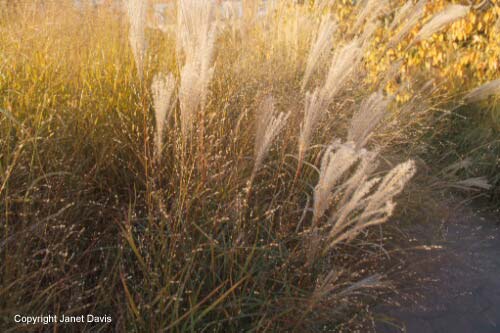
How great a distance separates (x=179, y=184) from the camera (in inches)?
80.7

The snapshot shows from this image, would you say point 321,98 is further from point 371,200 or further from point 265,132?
point 371,200

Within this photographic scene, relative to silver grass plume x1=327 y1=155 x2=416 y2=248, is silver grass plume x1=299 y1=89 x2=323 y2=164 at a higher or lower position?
higher

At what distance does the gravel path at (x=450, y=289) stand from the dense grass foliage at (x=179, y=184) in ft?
0.56

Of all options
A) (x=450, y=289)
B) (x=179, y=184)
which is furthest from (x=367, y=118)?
(x=450, y=289)

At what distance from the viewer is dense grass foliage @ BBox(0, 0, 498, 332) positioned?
1.50 meters

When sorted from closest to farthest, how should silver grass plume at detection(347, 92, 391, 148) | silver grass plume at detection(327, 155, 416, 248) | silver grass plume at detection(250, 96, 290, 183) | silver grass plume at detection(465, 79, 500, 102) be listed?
silver grass plume at detection(327, 155, 416, 248), silver grass plume at detection(250, 96, 290, 183), silver grass plume at detection(347, 92, 391, 148), silver grass plume at detection(465, 79, 500, 102)

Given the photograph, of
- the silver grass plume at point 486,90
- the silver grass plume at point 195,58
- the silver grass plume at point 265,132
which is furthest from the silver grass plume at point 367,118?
the silver grass plume at point 486,90

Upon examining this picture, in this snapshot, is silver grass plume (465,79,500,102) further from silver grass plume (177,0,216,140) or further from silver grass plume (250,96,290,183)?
silver grass plume (177,0,216,140)

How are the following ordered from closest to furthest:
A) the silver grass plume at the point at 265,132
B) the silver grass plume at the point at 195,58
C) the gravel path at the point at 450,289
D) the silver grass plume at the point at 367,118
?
1. the silver grass plume at the point at 195,58
2. the silver grass plume at the point at 265,132
3. the silver grass plume at the point at 367,118
4. the gravel path at the point at 450,289

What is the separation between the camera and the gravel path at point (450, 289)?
212 cm

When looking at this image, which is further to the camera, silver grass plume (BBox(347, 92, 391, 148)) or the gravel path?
the gravel path

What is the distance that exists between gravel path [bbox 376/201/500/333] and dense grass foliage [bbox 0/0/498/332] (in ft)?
0.56

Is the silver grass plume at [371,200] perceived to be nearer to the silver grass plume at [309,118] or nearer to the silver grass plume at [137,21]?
the silver grass plume at [309,118]

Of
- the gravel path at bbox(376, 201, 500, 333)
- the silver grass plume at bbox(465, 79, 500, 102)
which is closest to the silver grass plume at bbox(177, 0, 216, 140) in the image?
the gravel path at bbox(376, 201, 500, 333)
